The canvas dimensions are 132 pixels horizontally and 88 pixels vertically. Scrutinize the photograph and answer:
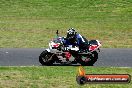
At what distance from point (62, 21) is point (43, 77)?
2372 cm

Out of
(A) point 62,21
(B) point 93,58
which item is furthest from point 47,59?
(A) point 62,21

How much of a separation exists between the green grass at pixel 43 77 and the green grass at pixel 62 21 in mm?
7841

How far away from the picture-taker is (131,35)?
32.1 meters

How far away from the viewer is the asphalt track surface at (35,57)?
21203 millimetres

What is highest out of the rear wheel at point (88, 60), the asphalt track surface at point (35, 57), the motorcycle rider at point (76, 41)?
the motorcycle rider at point (76, 41)

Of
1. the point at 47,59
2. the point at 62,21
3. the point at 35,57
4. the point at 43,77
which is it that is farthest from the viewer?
the point at 62,21

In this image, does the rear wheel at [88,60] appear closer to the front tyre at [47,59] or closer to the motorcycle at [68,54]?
the motorcycle at [68,54]

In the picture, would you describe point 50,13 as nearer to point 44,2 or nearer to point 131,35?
point 44,2

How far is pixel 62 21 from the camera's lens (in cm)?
4006

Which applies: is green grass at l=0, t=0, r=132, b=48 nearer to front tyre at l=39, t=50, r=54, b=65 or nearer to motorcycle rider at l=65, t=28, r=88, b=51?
front tyre at l=39, t=50, r=54, b=65

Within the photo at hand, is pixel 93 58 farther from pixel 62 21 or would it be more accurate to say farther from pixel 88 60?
pixel 62 21

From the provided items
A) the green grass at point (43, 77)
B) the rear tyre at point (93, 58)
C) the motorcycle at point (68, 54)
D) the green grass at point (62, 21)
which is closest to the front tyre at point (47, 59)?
the motorcycle at point (68, 54)

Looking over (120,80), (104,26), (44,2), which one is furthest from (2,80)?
(44,2)

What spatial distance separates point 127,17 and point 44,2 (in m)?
13.8
